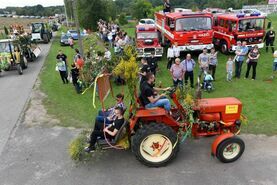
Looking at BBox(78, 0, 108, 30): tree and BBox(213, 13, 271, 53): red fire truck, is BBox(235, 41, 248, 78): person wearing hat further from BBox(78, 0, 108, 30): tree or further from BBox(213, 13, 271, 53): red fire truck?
BBox(78, 0, 108, 30): tree

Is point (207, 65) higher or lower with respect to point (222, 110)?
higher

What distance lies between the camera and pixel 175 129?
639cm

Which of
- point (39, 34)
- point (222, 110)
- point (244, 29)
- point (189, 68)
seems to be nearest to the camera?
point (222, 110)

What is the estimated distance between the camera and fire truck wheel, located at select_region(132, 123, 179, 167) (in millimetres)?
5949

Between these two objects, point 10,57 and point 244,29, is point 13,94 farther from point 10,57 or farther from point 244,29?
point 244,29

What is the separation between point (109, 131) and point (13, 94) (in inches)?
292

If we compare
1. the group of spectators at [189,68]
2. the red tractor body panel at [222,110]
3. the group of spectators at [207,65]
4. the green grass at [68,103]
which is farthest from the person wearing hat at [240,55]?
the red tractor body panel at [222,110]

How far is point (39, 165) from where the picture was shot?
6.48 m

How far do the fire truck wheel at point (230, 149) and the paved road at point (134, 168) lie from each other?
0.49 feet

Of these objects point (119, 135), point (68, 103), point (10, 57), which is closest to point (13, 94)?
point (68, 103)

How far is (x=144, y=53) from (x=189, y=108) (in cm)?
979

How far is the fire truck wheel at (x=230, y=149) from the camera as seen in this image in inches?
237

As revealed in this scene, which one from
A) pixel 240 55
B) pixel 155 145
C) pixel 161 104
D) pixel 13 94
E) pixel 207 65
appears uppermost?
pixel 240 55

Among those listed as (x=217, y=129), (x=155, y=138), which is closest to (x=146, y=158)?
(x=155, y=138)
